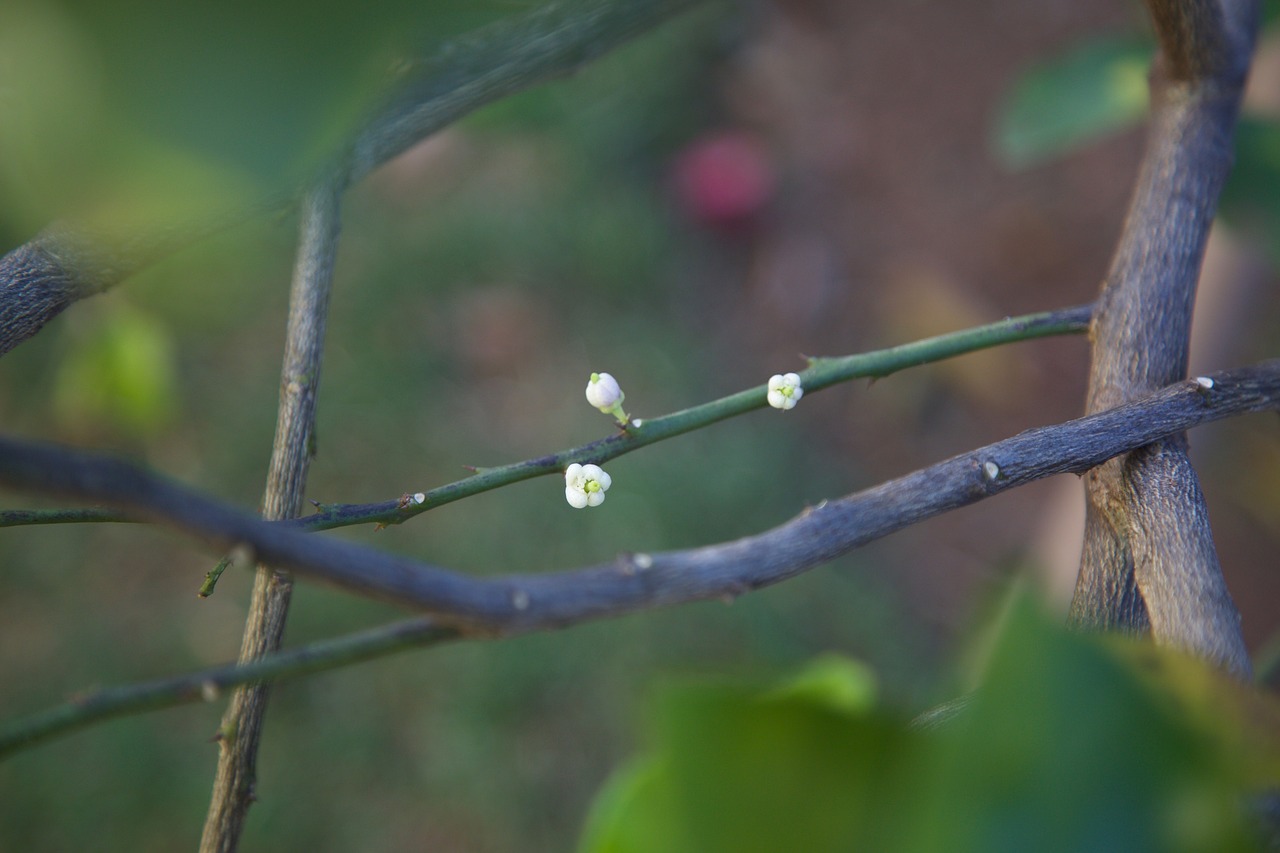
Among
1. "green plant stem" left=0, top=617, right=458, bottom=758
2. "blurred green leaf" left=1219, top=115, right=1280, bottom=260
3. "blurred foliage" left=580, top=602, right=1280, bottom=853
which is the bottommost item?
"blurred foliage" left=580, top=602, right=1280, bottom=853

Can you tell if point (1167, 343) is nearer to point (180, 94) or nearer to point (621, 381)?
point (180, 94)

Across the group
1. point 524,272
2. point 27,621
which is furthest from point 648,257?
point 27,621

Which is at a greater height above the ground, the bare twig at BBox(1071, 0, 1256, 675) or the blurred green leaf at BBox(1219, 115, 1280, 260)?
the blurred green leaf at BBox(1219, 115, 1280, 260)

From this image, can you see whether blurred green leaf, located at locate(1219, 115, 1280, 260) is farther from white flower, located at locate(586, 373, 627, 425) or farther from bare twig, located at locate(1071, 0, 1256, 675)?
white flower, located at locate(586, 373, 627, 425)

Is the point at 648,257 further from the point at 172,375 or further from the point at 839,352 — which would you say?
the point at 172,375

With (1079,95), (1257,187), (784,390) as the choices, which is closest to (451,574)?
(784,390)

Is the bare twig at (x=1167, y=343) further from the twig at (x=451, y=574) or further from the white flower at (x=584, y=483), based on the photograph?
the white flower at (x=584, y=483)

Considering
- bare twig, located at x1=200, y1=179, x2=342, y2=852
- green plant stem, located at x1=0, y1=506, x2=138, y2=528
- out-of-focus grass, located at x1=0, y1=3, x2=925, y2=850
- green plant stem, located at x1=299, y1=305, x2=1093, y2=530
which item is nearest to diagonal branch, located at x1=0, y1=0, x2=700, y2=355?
bare twig, located at x1=200, y1=179, x2=342, y2=852
